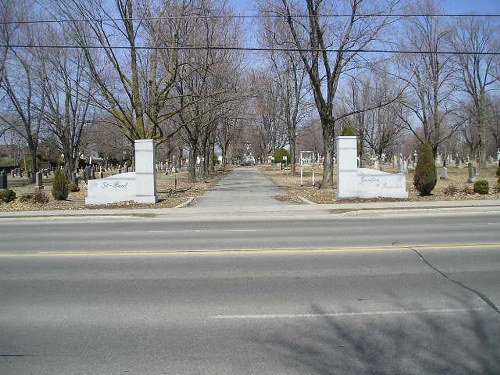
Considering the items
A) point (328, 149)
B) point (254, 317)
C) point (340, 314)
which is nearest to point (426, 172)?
point (328, 149)

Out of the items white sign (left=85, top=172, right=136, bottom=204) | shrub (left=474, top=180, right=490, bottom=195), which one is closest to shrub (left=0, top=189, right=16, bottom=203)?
white sign (left=85, top=172, right=136, bottom=204)

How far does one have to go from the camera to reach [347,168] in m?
21.2

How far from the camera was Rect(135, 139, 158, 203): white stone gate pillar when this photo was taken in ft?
69.8

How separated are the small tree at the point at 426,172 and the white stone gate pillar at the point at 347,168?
306cm

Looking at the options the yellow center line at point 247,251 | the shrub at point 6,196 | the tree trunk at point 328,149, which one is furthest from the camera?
the tree trunk at point 328,149

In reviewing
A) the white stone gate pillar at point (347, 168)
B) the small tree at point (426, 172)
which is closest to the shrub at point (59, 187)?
the white stone gate pillar at point (347, 168)

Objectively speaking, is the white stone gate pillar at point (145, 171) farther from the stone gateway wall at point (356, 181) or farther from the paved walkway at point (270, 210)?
the stone gateway wall at point (356, 181)

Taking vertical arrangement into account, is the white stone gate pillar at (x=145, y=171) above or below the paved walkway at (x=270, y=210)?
above

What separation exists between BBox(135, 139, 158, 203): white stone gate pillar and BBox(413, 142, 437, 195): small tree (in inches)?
486

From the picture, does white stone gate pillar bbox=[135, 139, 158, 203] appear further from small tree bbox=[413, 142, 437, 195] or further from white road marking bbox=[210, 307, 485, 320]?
white road marking bbox=[210, 307, 485, 320]

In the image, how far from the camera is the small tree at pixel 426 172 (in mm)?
21188

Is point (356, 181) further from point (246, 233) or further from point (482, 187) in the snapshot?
point (246, 233)

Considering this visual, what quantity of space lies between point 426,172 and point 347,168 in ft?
12.0

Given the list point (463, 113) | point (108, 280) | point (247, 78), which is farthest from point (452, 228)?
point (463, 113)
